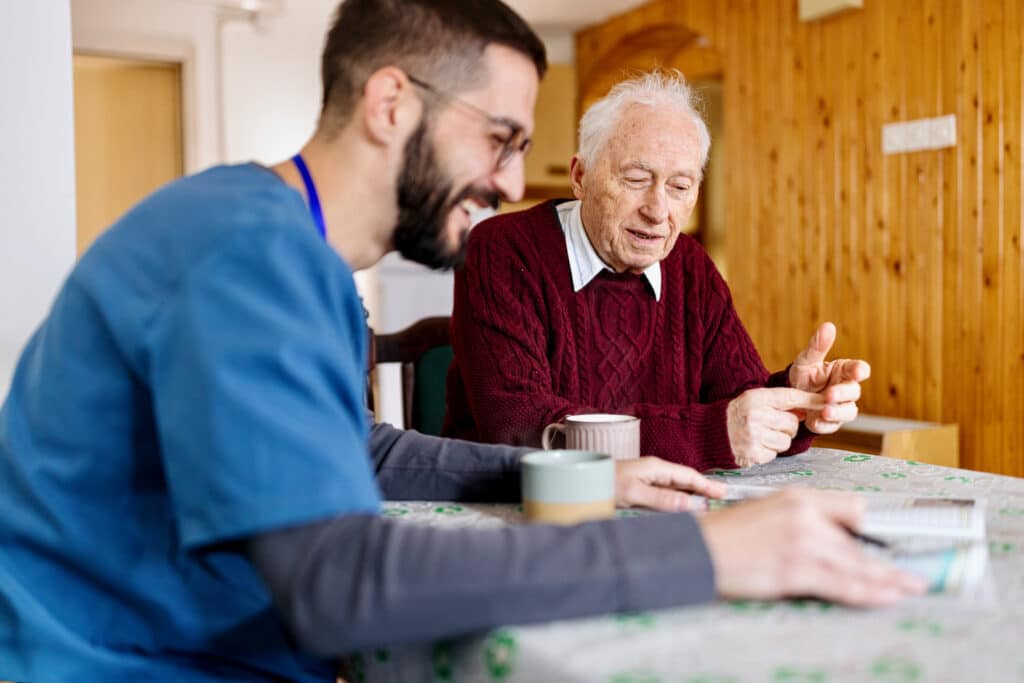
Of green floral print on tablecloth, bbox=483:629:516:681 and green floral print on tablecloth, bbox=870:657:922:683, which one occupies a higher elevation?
green floral print on tablecloth, bbox=870:657:922:683

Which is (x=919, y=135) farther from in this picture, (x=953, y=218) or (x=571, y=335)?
(x=571, y=335)

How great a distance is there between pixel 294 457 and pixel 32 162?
1.24 m

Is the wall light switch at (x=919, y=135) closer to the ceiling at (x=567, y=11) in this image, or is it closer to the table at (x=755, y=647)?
the ceiling at (x=567, y=11)

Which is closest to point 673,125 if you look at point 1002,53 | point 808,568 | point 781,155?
point 808,568

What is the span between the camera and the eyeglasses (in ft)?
2.95

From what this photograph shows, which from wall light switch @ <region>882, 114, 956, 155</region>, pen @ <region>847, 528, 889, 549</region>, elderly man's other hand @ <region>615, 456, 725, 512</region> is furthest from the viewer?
wall light switch @ <region>882, 114, 956, 155</region>

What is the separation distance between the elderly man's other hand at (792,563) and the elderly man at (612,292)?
2.63ft

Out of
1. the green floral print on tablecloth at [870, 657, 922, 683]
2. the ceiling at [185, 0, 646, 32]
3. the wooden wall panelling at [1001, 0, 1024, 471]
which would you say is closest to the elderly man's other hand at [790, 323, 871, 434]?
the green floral print on tablecloth at [870, 657, 922, 683]

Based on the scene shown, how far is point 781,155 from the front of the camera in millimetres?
4207

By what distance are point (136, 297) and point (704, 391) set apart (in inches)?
48.8

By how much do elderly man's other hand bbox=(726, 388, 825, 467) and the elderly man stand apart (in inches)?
7.8

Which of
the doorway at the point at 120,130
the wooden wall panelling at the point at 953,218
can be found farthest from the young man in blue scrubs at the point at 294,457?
the doorway at the point at 120,130

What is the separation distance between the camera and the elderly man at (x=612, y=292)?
1.62 metres

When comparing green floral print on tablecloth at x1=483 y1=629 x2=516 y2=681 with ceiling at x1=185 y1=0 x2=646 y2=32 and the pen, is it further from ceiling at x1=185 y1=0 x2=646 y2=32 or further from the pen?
ceiling at x1=185 y1=0 x2=646 y2=32
